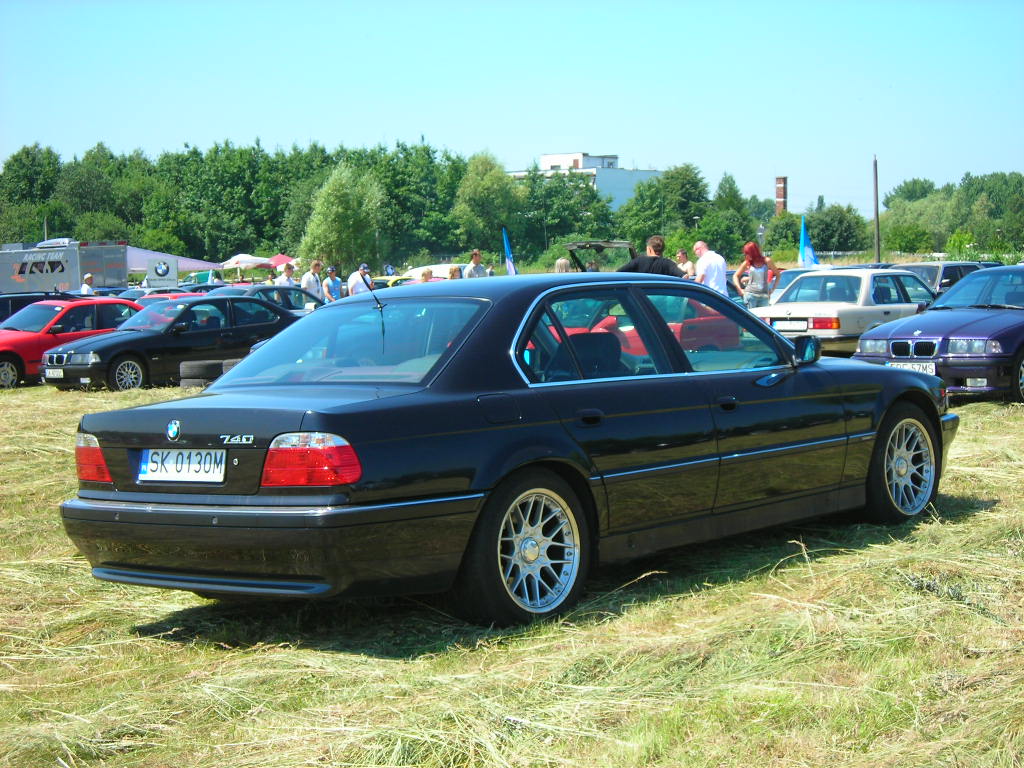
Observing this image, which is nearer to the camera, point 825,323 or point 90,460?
point 90,460

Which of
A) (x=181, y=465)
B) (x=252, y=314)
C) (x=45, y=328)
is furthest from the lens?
(x=45, y=328)

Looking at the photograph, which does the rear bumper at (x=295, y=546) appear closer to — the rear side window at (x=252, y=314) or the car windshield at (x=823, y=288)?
the car windshield at (x=823, y=288)

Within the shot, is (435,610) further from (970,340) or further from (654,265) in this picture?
(970,340)

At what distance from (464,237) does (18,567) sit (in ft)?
331

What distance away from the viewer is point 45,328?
→ 21.6 metres

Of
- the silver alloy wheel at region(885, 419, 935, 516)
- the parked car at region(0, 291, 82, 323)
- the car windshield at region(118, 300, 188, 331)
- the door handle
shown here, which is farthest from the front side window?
the parked car at region(0, 291, 82, 323)

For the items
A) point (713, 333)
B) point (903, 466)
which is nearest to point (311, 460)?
point (713, 333)

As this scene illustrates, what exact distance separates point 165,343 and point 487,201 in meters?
89.9

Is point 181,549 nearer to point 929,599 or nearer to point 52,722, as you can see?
point 52,722


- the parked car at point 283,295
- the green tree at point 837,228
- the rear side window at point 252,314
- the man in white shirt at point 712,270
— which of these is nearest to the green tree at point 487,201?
the green tree at point 837,228

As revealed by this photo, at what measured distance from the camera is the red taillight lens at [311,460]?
4.61 m

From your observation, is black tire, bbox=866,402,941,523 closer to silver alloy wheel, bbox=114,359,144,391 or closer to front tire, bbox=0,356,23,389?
silver alloy wheel, bbox=114,359,144,391

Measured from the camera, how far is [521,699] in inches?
163

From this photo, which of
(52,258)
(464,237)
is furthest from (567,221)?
(52,258)
